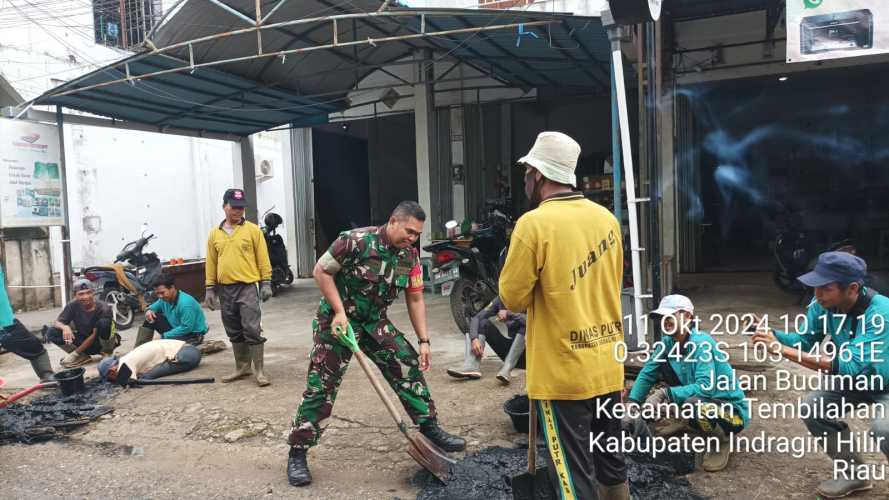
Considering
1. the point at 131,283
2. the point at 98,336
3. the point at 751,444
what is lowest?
the point at 751,444

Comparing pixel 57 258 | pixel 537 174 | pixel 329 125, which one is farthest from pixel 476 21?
pixel 57 258

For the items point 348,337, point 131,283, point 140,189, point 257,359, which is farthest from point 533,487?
point 140,189

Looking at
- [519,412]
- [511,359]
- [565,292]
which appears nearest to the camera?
[565,292]

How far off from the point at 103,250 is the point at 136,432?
867 centimetres

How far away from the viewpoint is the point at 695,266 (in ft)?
34.4

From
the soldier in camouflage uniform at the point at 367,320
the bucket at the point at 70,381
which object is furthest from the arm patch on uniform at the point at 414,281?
the bucket at the point at 70,381

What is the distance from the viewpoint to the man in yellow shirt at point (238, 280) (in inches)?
219

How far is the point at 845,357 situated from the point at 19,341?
650cm

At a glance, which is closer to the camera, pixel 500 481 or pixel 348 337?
pixel 500 481

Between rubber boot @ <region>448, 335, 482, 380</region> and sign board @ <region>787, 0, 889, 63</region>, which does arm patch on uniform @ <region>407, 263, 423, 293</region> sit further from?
sign board @ <region>787, 0, 889, 63</region>

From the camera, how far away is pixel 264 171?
1526 centimetres

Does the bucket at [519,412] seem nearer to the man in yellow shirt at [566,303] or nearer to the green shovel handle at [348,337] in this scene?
the green shovel handle at [348,337]

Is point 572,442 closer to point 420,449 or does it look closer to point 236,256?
point 420,449

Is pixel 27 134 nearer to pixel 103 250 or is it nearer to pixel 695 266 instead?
pixel 103 250
